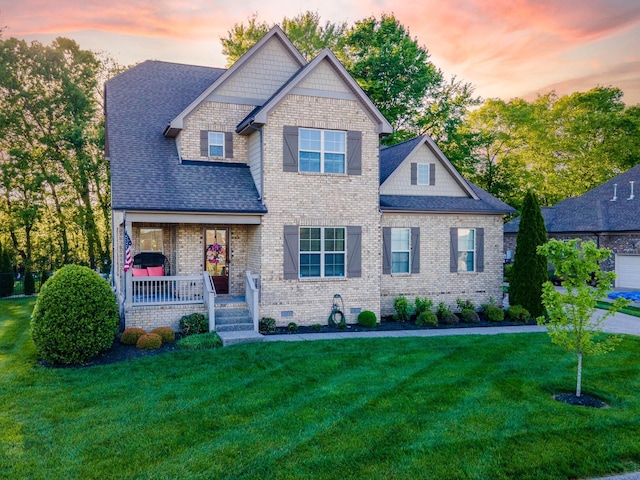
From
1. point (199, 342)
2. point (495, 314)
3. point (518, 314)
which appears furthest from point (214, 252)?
point (518, 314)

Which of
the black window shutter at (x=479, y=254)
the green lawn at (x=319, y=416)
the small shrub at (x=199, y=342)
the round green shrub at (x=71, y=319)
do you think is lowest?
the green lawn at (x=319, y=416)

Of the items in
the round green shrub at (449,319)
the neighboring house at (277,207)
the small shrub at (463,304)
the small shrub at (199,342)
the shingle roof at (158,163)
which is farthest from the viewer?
the small shrub at (463,304)

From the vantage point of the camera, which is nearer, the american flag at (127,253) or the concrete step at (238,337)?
the concrete step at (238,337)

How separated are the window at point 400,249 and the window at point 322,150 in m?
3.21

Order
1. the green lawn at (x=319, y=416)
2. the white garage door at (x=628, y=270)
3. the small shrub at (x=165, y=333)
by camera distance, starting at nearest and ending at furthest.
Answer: the green lawn at (x=319, y=416) < the small shrub at (x=165, y=333) < the white garage door at (x=628, y=270)

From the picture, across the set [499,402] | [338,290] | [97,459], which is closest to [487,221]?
[338,290]

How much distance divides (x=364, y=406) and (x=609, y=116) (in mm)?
40140

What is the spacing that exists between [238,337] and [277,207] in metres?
4.11

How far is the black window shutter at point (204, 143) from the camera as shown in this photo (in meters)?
15.8

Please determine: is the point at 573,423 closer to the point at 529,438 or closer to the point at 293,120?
the point at 529,438

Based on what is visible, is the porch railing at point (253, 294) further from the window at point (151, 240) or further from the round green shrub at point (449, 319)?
the round green shrub at point (449, 319)

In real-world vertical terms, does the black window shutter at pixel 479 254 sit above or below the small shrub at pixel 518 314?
above

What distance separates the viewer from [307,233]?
596 inches

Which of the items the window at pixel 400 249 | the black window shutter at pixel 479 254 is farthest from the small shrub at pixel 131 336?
the black window shutter at pixel 479 254
